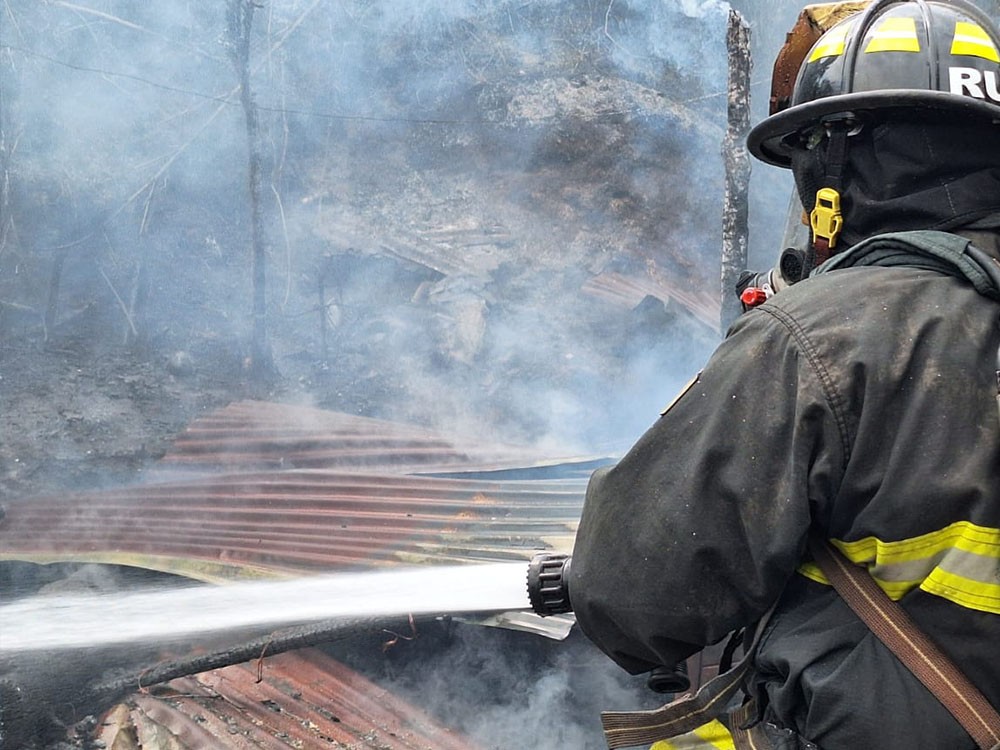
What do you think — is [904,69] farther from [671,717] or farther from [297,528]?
[297,528]

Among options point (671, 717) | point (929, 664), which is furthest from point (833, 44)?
point (671, 717)

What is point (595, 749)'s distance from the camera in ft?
13.4

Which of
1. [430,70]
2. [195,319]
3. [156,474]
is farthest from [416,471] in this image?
[430,70]

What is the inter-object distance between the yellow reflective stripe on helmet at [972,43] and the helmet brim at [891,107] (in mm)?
137

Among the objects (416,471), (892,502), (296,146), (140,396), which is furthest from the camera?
(296,146)

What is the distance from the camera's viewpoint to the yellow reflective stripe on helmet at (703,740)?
77.1 inches

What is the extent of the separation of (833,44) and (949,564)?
3.38 ft

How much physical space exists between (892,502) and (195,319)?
832cm

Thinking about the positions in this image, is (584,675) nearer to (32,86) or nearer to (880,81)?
(880,81)

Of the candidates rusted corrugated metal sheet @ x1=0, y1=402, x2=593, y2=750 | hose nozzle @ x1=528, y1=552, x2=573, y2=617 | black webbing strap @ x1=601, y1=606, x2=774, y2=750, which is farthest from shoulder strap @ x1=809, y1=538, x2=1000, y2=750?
rusted corrugated metal sheet @ x1=0, y1=402, x2=593, y2=750

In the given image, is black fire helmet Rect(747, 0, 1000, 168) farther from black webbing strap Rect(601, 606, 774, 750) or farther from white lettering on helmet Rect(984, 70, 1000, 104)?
black webbing strap Rect(601, 606, 774, 750)

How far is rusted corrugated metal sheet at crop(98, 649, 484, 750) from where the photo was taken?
3.77m

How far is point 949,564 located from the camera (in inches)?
56.3

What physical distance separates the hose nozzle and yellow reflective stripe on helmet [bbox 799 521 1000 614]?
568 millimetres
